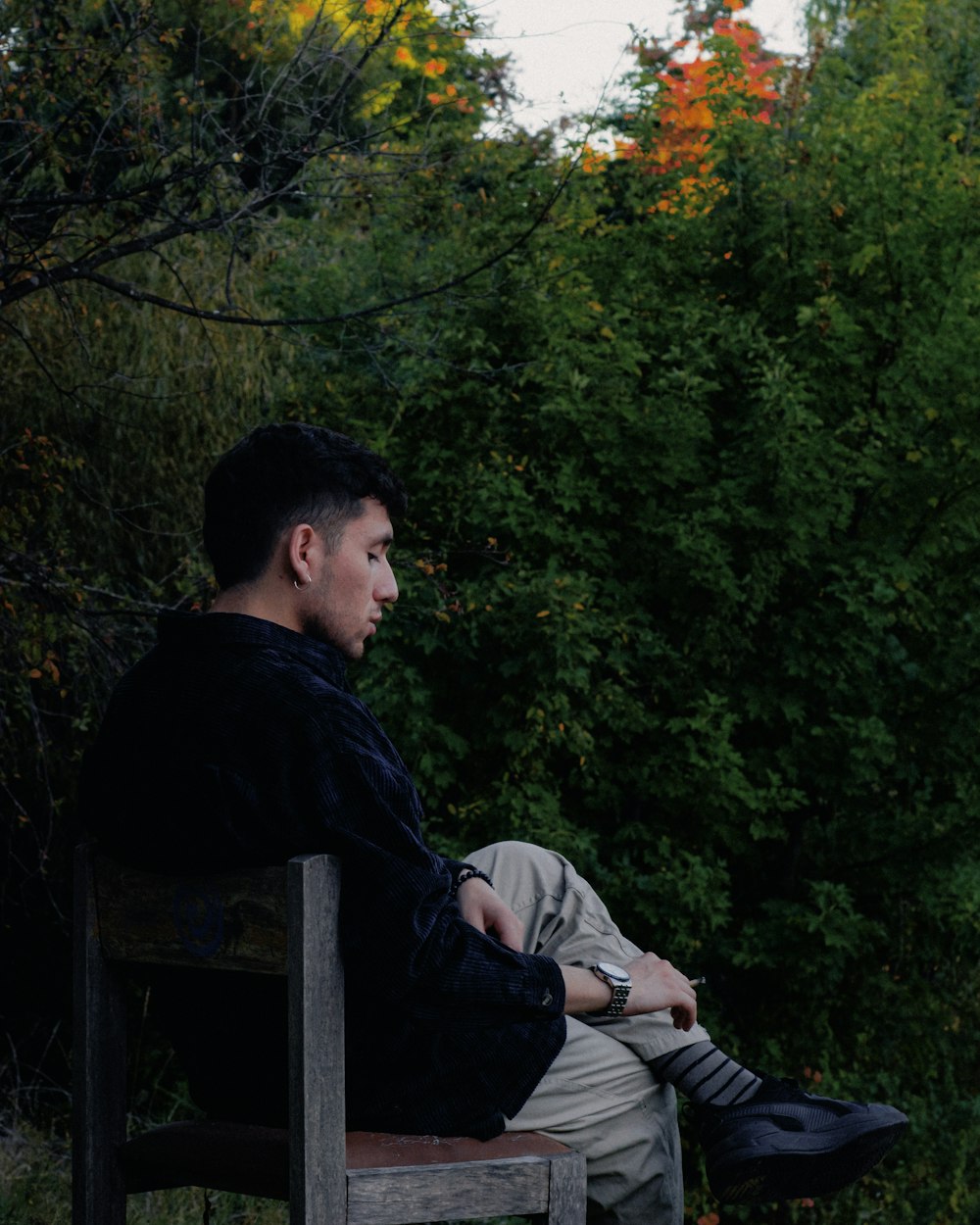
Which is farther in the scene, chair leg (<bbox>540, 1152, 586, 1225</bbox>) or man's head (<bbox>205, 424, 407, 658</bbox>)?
man's head (<bbox>205, 424, 407, 658</bbox>)

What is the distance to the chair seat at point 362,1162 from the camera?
1.95 m

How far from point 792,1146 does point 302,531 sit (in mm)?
1253

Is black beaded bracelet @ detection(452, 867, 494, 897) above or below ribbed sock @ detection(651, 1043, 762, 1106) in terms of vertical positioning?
above

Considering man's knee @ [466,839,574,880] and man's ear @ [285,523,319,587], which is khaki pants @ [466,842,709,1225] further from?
man's ear @ [285,523,319,587]

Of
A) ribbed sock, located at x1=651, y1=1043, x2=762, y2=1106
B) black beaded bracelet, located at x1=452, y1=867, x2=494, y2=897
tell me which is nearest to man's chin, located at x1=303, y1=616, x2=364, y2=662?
black beaded bracelet, located at x1=452, y1=867, x2=494, y2=897

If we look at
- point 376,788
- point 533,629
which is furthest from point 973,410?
point 376,788

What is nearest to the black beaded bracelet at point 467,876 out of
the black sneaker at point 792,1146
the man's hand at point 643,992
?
the man's hand at point 643,992

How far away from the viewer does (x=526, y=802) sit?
19.5ft

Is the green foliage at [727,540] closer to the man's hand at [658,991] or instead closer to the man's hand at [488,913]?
the man's hand at [658,991]

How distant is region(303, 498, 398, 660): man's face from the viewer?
2.21 m

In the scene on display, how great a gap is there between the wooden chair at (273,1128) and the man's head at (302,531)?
1.42 feet

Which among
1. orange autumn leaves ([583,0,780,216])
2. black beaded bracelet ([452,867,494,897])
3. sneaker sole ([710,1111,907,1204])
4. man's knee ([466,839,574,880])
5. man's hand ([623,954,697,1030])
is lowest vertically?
sneaker sole ([710,1111,907,1204])

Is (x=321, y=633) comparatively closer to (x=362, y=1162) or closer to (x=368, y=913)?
(x=368, y=913)

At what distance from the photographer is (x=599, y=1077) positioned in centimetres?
235
